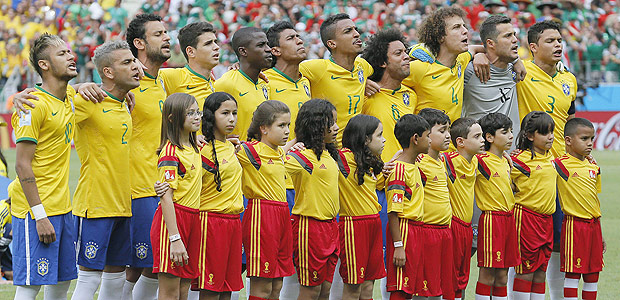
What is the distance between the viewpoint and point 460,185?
6.73m

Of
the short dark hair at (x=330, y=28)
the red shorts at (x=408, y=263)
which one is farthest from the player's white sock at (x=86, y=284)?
the short dark hair at (x=330, y=28)

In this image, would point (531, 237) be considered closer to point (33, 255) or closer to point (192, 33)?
point (192, 33)

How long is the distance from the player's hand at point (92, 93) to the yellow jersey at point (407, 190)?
214 centimetres

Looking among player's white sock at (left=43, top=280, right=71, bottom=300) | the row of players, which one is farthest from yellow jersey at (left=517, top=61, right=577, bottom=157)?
player's white sock at (left=43, top=280, right=71, bottom=300)

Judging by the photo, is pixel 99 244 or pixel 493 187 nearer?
pixel 99 244

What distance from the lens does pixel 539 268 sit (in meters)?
7.12

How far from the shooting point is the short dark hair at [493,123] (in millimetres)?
6898

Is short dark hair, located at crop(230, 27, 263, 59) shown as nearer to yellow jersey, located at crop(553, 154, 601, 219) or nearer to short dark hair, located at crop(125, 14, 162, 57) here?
short dark hair, located at crop(125, 14, 162, 57)

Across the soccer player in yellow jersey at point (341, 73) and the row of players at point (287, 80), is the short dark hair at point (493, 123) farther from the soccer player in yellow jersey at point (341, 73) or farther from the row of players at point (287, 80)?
the soccer player in yellow jersey at point (341, 73)

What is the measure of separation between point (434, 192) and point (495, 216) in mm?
730

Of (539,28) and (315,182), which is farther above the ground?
(539,28)

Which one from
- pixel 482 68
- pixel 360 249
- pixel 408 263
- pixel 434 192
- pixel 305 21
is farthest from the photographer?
pixel 305 21

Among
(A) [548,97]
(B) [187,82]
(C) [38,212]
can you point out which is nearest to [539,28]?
(A) [548,97]

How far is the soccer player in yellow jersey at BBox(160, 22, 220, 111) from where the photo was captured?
21.4 ft
